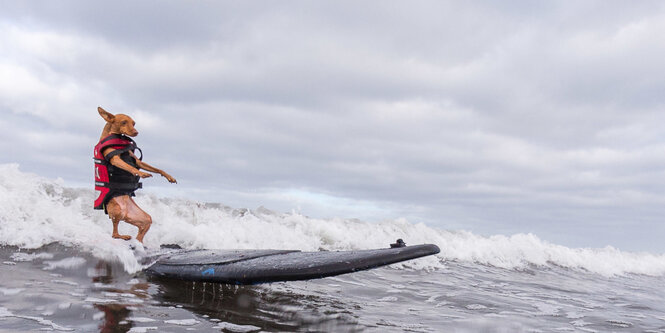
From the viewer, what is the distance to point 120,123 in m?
5.17

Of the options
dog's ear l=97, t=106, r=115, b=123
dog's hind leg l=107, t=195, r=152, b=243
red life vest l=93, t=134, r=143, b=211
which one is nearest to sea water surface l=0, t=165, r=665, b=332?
dog's hind leg l=107, t=195, r=152, b=243

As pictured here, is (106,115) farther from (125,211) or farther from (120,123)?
(125,211)

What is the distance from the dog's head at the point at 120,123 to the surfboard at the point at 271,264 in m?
1.63

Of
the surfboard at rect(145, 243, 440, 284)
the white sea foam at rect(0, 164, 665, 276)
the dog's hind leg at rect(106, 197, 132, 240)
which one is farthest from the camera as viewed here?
the white sea foam at rect(0, 164, 665, 276)

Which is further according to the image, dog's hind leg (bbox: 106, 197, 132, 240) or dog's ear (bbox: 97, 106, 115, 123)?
dog's hind leg (bbox: 106, 197, 132, 240)

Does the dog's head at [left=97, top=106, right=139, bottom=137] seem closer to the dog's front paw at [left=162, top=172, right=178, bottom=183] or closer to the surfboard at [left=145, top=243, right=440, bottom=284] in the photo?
the dog's front paw at [left=162, top=172, right=178, bottom=183]

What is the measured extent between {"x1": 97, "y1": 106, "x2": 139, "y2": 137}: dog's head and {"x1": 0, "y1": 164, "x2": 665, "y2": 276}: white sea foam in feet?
4.63

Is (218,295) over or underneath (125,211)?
underneath

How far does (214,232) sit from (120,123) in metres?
3.49

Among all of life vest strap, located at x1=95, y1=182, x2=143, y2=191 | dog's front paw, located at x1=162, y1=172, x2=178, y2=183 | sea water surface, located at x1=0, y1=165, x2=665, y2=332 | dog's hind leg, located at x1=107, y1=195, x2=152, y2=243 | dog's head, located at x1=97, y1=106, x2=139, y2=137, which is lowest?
sea water surface, located at x1=0, y1=165, x2=665, y2=332

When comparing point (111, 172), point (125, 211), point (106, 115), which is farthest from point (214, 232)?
point (106, 115)

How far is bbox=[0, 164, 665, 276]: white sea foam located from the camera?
6.00 metres

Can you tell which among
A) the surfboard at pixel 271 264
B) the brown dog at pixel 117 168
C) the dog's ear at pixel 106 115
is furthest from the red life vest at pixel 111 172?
the surfboard at pixel 271 264

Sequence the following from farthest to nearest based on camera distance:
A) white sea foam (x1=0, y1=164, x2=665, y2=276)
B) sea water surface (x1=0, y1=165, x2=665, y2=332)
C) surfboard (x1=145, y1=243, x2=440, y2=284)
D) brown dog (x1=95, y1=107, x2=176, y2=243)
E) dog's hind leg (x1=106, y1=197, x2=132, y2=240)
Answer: white sea foam (x1=0, y1=164, x2=665, y2=276) < dog's hind leg (x1=106, y1=197, x2=132, y2=240) < brown dog (x1=95, y1=107, x2=176, y2=243) < surfboard (x1=145, y1=243, x2=440, y2=284) < sea water surface (x1=0, y1=165, x2=665, y2=332)
